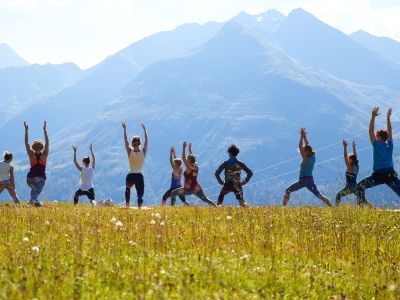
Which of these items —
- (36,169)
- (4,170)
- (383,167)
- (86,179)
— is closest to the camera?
(383,167)

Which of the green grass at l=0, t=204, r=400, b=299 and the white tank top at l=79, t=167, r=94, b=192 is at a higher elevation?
the white tank top at l=79, t=167, r=94, b=192

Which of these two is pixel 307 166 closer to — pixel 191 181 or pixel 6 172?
pixel 191 181

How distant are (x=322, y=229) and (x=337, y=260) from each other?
104 inches

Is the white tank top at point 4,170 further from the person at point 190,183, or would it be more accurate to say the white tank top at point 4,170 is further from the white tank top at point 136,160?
the person at point 190,183

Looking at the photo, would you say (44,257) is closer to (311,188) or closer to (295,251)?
Result: (295,251)

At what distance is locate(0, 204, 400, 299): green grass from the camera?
5.83 meters

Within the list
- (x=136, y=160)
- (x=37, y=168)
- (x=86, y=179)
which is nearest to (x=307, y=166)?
(x=136, y=160)

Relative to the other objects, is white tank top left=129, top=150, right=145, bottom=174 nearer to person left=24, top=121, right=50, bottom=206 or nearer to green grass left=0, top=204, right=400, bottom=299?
person left=24, top=121, right=50, bottom=206

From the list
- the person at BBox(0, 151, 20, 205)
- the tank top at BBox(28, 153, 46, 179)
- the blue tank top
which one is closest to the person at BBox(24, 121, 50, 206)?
the tank top at BBox(28, 153, 46, 179)

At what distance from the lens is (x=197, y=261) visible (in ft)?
23.8

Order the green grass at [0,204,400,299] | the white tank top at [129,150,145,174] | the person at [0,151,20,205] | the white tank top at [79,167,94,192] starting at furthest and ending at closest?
1. the white tank top at [79,167,94,192]
2. the person at [0,151,20,205]
3. the white tank top at [129,150,145,174]
4. the green grass at [0,204,400,299]

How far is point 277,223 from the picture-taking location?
12.0 meters

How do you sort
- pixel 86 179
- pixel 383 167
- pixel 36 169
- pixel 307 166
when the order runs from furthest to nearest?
pixel 86 179
pixel 307 166
pixel 36 169
pixel 383 167

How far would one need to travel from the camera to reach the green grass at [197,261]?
5828mm
